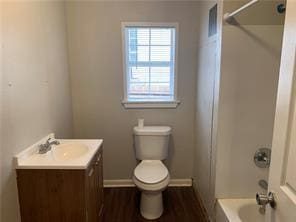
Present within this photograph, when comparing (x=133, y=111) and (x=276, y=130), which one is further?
(x=133, y=111)

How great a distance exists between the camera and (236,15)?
5.85 feet

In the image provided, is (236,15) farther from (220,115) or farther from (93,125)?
(93,125)

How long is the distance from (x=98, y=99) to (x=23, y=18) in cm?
124

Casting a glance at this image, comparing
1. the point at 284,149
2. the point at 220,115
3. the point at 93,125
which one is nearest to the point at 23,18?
the point at 93,125

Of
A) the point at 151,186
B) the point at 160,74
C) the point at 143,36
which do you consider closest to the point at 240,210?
the point at 151,186

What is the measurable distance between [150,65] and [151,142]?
90 centimetres

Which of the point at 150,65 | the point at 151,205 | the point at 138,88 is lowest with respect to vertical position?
the point at 151,205

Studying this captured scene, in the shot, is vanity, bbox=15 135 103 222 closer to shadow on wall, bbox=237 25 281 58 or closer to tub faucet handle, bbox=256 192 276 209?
tub faucet handle, bbox=256 192 276 209

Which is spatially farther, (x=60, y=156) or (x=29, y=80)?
(x=60, y=156)

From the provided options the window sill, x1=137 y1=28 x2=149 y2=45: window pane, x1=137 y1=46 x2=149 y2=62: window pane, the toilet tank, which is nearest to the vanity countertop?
the toilet tank

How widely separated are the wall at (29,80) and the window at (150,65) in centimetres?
73

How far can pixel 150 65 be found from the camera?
2.78 metres

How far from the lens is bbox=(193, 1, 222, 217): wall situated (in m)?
2.04

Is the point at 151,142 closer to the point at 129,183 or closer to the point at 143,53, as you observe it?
the point at 129,183
